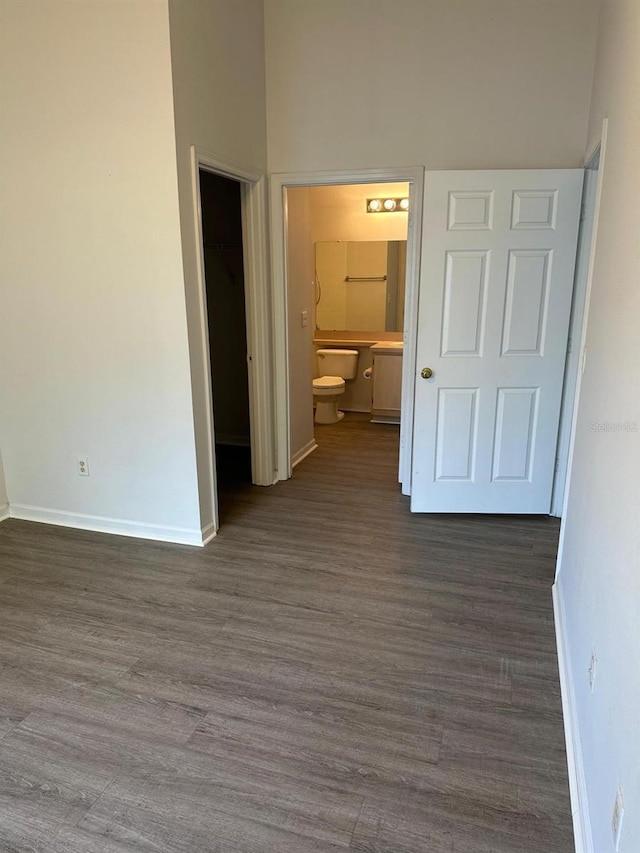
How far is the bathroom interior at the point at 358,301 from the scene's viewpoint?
19.5 ft

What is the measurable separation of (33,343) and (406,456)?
2514 mm

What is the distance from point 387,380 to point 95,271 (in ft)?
11.4

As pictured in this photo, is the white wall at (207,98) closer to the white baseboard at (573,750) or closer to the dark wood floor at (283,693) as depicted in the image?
the dark wood floor at (283,693)

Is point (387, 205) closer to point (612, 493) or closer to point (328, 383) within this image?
point (328, 383)

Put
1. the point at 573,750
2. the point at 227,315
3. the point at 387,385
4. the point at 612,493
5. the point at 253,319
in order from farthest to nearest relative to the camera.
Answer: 1. the point at 387,385
2. the point at 227,315
3. the point at 253,319
4. the point at 573,750
5. the point at 612,493

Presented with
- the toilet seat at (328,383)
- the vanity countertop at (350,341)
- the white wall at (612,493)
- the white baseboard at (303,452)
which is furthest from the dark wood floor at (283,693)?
the vanity countertop at (350,341)

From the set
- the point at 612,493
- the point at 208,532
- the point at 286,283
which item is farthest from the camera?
the point at 286,283

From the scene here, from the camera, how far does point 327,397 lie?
19.6 feet

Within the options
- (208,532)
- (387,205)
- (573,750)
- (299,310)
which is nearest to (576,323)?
Answer: (299,310)

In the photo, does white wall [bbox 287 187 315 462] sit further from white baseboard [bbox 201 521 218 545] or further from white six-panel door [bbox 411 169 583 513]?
white baseboard [bbox 201 521 218 545]

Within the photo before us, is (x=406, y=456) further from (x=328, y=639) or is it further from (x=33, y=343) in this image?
(x=33, y=343)

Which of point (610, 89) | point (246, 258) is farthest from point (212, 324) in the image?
point (610, 89)

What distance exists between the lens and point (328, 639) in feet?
8.09

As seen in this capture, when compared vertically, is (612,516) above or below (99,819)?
above
